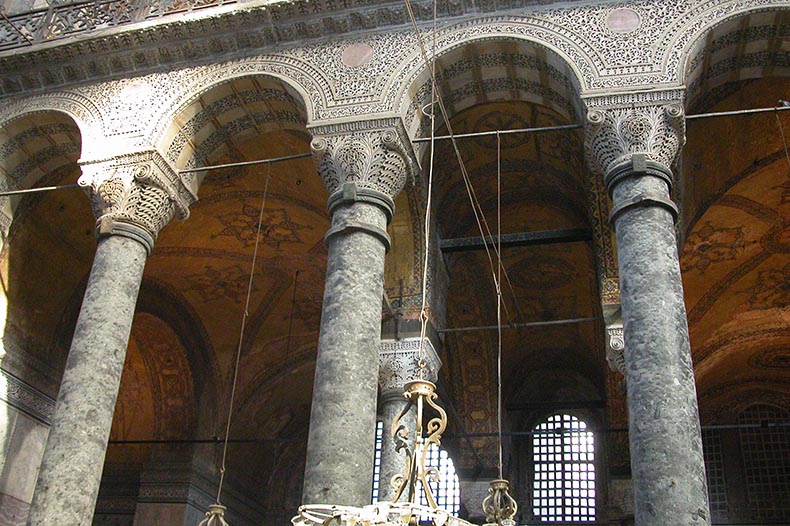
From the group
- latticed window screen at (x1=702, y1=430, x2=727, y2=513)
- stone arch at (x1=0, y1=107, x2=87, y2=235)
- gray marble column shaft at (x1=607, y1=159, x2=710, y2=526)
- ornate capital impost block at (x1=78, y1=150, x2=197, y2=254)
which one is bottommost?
gray marble column shaft at (x1=607, y1=159, x2=710, y2=526)

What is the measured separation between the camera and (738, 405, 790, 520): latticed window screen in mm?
13070

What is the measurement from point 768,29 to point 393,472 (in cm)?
553

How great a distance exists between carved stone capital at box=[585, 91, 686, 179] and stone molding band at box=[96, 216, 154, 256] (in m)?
4.34

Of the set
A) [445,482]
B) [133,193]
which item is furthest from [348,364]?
[445,482]

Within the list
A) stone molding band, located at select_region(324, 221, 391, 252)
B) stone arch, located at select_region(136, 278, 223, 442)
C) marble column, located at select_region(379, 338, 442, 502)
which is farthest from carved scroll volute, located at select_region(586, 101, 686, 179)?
stone arch, located at select_region(136, 278, 223, 442)

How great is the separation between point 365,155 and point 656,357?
3300 mm

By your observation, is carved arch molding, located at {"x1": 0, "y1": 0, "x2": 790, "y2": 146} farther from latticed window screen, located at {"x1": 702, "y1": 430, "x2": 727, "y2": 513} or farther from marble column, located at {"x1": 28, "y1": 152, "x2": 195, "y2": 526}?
latticed window screen, located at {"x1": 702, "y1": 430, "x2": 727, "y2": 513}

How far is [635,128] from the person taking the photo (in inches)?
297

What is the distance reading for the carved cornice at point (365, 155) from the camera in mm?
8117

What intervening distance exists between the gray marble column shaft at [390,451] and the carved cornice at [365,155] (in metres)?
2.21

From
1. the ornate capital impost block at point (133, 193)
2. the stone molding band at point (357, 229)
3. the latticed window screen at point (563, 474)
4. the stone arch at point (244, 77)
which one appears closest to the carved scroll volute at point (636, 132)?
the stone molding band at point (357, 229)

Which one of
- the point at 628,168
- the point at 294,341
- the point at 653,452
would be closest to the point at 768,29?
the point at 628,168

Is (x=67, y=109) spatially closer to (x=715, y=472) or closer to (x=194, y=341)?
(x=194, y=341)

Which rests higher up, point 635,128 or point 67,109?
point 67,109
